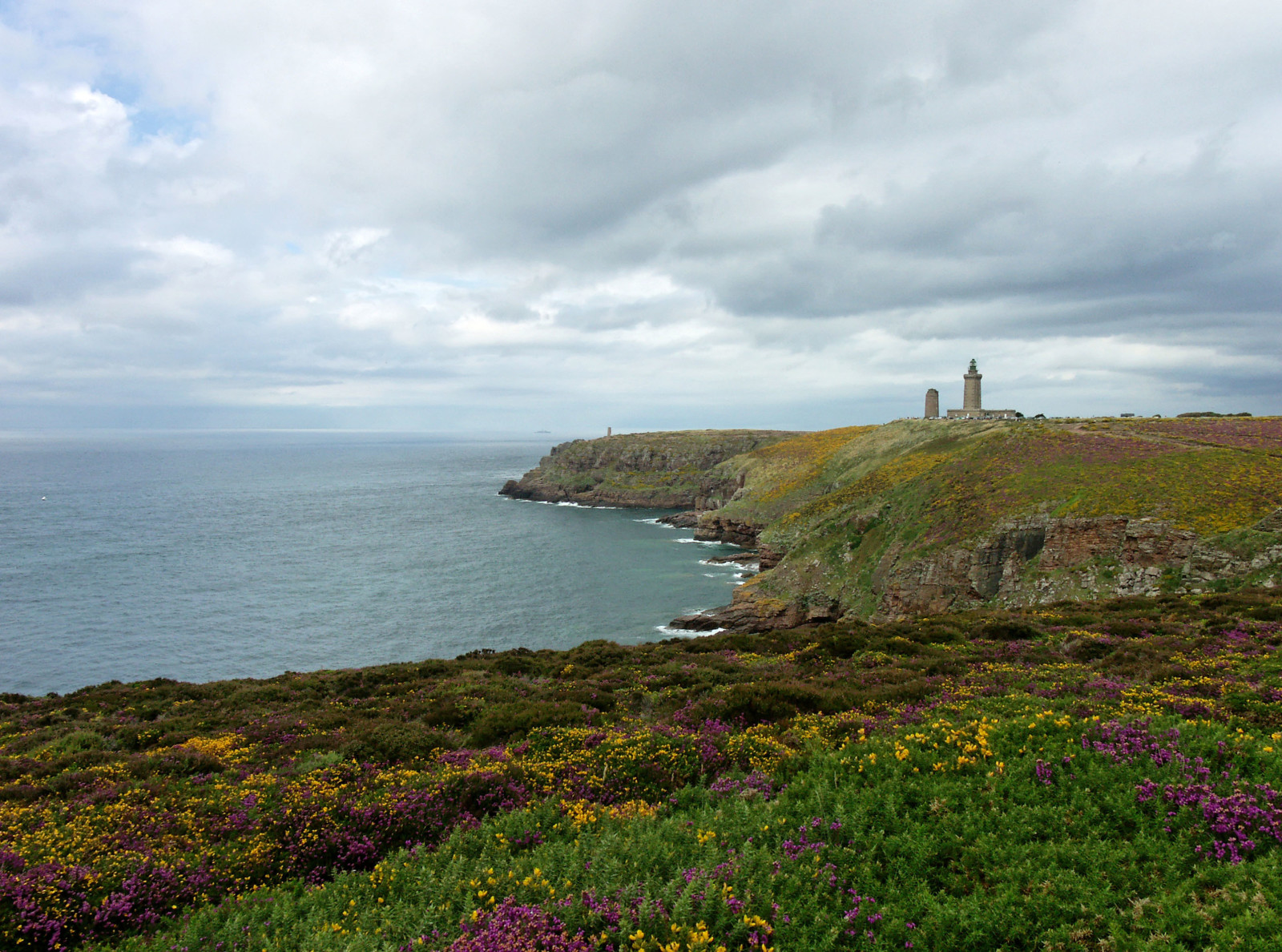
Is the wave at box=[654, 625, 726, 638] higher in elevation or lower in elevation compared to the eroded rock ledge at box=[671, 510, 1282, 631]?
lower

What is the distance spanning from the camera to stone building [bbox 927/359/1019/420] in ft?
325

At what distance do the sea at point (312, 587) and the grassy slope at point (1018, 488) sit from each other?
17.0 meters

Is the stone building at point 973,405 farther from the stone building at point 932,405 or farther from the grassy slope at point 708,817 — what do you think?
the grassy slope at point 708,817

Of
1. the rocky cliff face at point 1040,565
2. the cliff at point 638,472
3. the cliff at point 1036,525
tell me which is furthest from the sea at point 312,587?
the rocky cliff face at point 1040,565

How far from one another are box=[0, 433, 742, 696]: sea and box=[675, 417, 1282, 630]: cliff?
55.2ft

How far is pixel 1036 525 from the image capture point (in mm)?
Answer: 46562

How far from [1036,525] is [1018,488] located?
6836 mm

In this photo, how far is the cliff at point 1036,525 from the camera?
127 ft

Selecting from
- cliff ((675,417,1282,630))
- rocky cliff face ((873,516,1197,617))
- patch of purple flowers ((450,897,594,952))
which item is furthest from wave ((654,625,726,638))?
patch of purple flowers ((450,897,594,952))

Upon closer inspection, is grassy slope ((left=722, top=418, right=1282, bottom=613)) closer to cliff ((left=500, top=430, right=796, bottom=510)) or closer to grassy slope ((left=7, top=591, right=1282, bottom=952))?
grassy slope ((left=7, top=591, right=1282, bottom=952))

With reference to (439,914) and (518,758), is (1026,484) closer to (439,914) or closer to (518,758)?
(518,758)

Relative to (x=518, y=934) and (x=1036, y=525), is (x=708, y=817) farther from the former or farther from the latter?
(x=1036, y=525)

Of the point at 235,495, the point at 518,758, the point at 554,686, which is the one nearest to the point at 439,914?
the point at 518,758

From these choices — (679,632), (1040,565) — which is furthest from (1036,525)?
(679,632)
